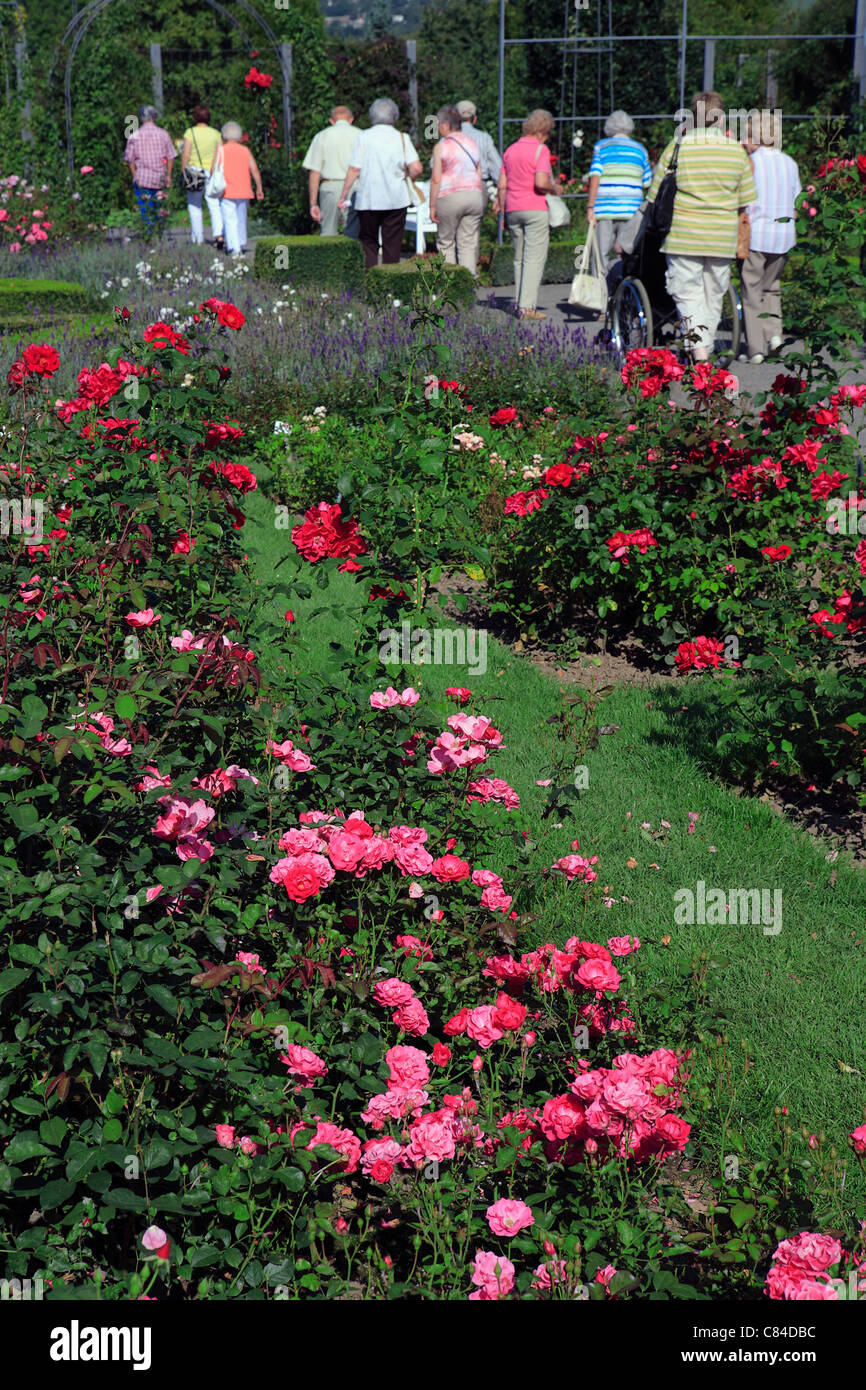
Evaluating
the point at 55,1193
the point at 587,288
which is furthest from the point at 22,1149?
the point at 587,288

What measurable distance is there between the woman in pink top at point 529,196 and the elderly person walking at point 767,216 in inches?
77.8

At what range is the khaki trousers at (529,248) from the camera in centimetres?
1095

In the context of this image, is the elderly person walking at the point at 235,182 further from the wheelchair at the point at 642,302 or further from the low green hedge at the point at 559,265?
the wheelchair at the point at 642,302

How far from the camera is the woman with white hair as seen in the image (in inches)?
391

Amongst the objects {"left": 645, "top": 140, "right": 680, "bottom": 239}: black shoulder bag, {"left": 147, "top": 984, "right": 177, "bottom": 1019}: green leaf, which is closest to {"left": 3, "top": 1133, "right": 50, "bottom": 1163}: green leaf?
{"left": 147, "top": 984, "right": 177, "bottom": 1019}: green leaf

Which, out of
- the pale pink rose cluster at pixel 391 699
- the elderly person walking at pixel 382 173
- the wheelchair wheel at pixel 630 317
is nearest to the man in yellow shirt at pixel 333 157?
the elderly person walking at pixel 382 173

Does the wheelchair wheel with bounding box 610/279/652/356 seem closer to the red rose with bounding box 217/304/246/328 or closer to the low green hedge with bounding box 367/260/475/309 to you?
the low green hedge with bounding box 367/260/475/309

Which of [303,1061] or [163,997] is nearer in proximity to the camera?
[163,997]

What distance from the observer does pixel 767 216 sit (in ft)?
28.5

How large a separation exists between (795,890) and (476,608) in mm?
2382

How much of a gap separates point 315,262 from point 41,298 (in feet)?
9.75

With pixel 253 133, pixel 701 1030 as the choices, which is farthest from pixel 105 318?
pixel 253 133

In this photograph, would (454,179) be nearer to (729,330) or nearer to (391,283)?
(391,283)

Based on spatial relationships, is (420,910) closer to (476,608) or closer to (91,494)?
(91,494)
